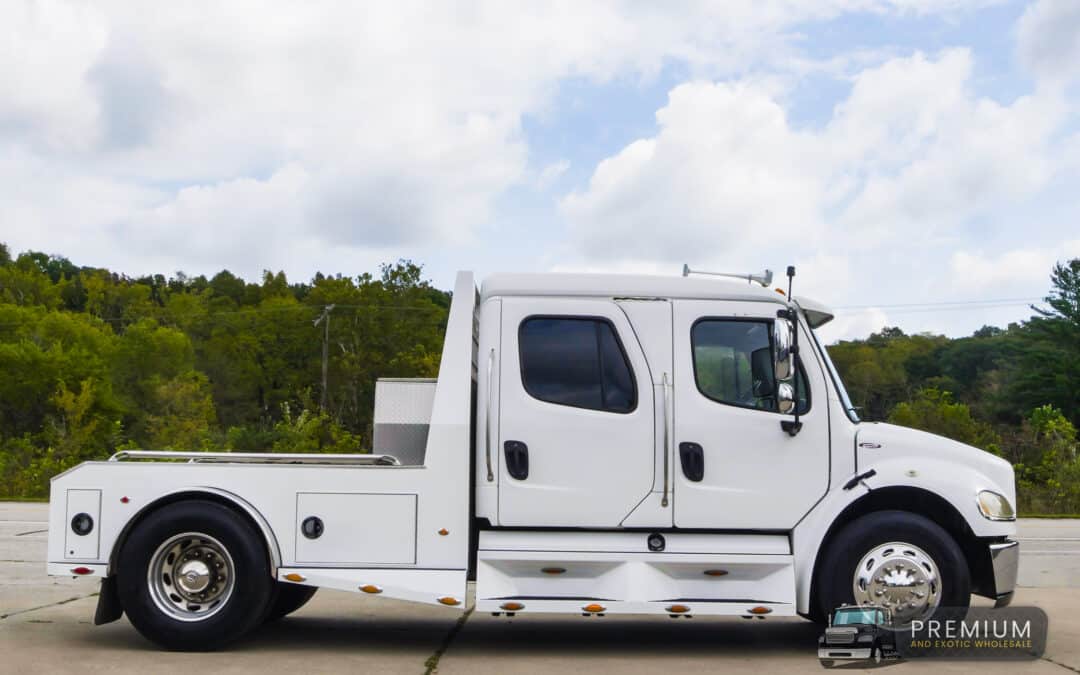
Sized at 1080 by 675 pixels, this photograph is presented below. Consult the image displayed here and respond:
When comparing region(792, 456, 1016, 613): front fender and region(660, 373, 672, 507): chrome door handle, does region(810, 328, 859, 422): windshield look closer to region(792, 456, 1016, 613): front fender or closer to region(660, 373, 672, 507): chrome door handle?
region(792, 456, 1016, 613): front fender

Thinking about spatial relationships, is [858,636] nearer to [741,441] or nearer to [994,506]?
[994,506]

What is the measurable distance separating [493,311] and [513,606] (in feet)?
6.48

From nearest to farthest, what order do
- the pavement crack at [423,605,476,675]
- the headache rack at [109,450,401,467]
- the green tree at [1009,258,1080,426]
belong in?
the pavement crack at [423,605,476,675], the headache rack at [109,450,401,467], the green tree at [1009,258,1080,426]

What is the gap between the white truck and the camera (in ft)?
24.2

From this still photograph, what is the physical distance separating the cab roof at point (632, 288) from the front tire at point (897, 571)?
1.59 meters

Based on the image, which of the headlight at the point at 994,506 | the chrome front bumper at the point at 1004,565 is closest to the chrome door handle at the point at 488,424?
the headlight at the point at 994,506

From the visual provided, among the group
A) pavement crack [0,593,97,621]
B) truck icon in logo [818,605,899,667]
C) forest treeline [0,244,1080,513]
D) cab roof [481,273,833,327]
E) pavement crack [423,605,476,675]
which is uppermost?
forest treeline [0,244,1080,513]

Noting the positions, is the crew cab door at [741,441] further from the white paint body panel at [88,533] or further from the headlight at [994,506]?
the white paint body panel at [88,533]

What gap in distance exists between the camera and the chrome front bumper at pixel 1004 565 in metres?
7.45

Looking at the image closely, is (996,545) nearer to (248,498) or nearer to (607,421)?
(607,421)

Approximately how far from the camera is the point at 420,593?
7.37 meters

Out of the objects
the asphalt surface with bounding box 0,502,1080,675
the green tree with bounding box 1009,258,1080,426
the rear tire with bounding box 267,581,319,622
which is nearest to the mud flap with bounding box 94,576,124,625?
the asphalt surface with bounding box 0,502,1080,675

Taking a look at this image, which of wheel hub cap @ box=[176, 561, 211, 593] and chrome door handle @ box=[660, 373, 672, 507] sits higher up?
chrome door handle @ box=[660, 373, 672, 507]

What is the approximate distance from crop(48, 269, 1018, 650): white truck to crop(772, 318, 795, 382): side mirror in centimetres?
1
